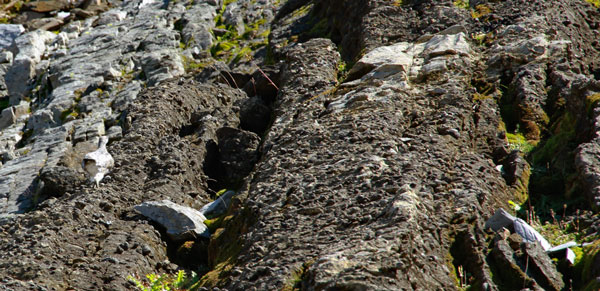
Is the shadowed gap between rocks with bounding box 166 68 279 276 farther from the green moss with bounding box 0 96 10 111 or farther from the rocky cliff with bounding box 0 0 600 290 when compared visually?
the green moss with bounding box 0 96 10 111

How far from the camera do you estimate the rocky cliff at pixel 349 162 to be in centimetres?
663

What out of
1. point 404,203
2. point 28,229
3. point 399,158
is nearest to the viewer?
point 404,203

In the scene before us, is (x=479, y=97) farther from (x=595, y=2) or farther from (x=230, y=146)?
(x=595, y=2)

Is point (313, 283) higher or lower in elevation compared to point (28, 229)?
higher

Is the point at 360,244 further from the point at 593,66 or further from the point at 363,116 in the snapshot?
the point at 593,66

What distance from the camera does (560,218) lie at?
7.56 m

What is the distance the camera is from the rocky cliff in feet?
21.8

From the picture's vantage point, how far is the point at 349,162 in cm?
848

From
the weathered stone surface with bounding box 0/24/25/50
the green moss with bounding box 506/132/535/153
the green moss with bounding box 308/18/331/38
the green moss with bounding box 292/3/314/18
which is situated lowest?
the weathered stone surface with bounding box 0/24/25/50

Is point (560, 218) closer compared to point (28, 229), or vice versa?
point (560, 218)

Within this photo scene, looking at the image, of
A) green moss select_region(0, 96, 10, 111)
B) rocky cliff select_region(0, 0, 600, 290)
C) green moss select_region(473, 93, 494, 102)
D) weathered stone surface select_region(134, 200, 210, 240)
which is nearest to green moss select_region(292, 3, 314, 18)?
rocky cliff select_region(0, 0, 600, 290)

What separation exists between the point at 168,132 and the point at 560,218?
8009 millimetres

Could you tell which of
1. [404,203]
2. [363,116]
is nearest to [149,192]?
[363,116]

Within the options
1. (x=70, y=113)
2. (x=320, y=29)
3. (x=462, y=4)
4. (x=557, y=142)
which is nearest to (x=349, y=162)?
(x=557, y=142)
